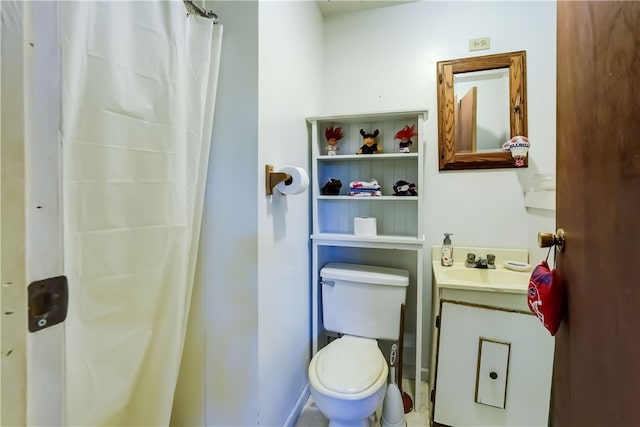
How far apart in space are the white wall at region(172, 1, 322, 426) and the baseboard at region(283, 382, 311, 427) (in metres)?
0.14

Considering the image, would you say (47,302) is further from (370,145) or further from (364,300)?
(370,145)

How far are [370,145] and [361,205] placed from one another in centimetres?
40

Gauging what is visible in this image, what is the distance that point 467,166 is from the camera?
178 centimetres

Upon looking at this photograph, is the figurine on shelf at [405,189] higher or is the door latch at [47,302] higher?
the figurine on shelf at [405,189]

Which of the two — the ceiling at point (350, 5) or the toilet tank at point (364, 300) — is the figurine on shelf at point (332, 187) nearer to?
the toilet tank at point (364, 300)

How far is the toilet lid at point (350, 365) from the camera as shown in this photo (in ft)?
4.20

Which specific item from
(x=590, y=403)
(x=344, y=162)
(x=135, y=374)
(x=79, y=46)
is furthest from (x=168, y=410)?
(x=344, y=162)

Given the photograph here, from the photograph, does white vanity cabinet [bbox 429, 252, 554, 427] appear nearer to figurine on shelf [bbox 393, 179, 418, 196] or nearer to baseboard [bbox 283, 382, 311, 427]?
figurine on shelf [bbox 393, 179, 418, 196]

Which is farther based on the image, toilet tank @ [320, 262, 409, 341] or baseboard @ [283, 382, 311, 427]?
toilet tank @ [320, 262, 409, 341]

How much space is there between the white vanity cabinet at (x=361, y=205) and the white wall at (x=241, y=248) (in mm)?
445

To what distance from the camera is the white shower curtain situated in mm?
713

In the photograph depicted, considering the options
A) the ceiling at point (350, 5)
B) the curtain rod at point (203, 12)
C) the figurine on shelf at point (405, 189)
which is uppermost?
the ceiling at point (350, 5)

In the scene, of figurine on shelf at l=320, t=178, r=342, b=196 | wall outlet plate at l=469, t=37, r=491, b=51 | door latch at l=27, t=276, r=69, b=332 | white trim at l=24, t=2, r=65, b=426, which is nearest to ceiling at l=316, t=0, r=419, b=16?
wall outlet plate at l=469, t=37, r=491, b=51

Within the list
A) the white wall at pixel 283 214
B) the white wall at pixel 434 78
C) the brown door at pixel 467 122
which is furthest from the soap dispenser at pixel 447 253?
the white wall at pixel 283 214
